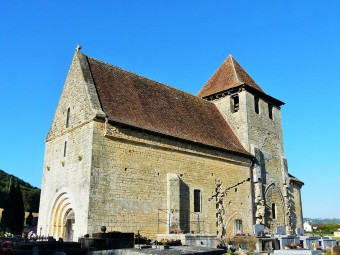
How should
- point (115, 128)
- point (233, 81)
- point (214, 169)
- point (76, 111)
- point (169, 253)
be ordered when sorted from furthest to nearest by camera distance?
1. point (233, 81)
2. point (214, 169)
3. point (76, 111)
4. point (115, 128)
5. point (169, 253)

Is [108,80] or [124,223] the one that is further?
[108,80]

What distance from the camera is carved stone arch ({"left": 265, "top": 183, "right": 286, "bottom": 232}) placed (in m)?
23.6

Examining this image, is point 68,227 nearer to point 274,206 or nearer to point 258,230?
point 258,230

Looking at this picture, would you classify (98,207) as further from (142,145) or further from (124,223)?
(142,145)

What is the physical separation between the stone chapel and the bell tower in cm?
9

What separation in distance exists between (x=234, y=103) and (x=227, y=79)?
2.37m

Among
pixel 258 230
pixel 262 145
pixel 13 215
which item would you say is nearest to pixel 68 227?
pixel 258 230

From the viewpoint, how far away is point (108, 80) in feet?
62.0

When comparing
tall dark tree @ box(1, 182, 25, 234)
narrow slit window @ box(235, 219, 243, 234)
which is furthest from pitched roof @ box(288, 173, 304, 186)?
tall dark tree @ box(1, 182, 25, 234)

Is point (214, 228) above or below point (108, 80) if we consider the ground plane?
below

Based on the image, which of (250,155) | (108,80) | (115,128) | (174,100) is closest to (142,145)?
(115,128)

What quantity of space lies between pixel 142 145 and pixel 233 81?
11.9 meters

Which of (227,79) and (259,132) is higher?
(227,79)

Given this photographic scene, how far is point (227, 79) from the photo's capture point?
1072 inches
